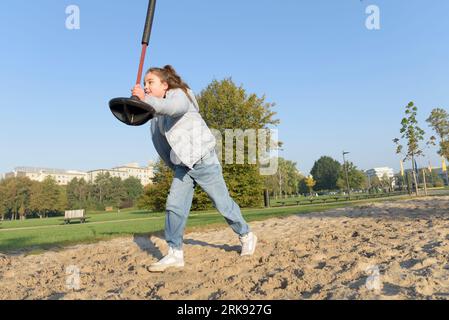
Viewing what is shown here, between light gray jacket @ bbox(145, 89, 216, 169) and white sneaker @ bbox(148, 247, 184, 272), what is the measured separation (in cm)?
96

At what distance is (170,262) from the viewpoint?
327cm

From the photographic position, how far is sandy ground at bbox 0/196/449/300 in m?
2.09

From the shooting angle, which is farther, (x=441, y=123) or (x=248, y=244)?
(x=441, y=123)

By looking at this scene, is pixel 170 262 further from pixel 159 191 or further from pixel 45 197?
pixel 45 197

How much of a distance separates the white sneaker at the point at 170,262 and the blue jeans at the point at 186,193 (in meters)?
0.07

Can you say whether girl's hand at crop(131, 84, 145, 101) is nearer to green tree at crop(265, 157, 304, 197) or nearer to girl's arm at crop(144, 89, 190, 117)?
girl's arm at crop(144, 89, 190, 117)

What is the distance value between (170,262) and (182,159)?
42.7 inches

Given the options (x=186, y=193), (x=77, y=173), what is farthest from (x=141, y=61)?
(x=77, y=173)

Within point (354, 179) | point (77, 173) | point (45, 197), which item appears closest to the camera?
point (45, 197)

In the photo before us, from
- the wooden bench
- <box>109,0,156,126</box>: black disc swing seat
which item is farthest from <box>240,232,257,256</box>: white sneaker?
the wooden bench

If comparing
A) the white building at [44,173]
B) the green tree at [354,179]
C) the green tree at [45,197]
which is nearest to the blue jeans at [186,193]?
the green tree at [45,197]
